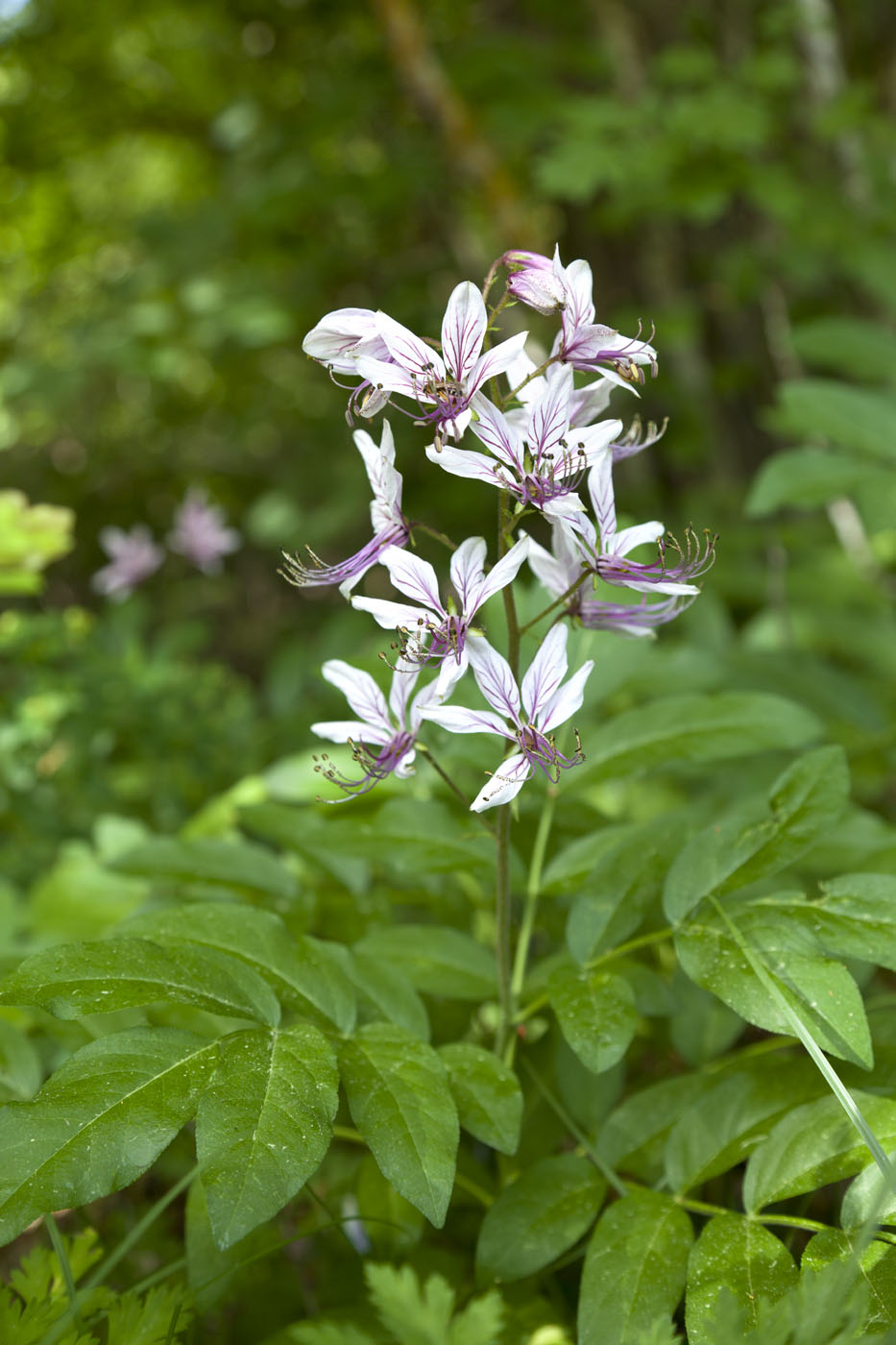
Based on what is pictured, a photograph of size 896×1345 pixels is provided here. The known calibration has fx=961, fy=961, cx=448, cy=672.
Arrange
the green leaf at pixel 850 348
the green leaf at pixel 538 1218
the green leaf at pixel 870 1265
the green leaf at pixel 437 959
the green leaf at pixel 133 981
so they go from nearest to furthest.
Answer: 1. the green leaf at pixel 870 1265
2. the green leaf at pixel 133 981
3. the green leaf at pixel 538 1218
4. the green leaf at pixel 437 959
5. the green leaf at pixel 850 348

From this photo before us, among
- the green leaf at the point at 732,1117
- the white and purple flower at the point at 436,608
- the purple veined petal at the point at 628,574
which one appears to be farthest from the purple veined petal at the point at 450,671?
the green leaf at the point at 732,1117

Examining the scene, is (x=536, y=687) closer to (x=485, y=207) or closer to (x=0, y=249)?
(x=485, y=207)

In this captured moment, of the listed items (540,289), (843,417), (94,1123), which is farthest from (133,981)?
(843,417)

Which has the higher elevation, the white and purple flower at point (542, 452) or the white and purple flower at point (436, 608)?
the white and purple flower at point (542, 452)

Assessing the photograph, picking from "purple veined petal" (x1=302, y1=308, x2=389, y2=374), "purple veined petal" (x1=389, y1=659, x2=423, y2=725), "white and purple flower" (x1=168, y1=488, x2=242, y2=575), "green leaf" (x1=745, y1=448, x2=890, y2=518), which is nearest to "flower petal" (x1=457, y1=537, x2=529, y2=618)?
"purple veined petal" (x1=389, y1=659, x2=423, y2=725)

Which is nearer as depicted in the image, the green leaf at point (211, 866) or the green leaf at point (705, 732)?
the green leaf at point (705, 732)

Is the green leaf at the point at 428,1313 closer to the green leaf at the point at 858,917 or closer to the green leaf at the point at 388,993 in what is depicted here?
the green leaf at the point at 388,993
